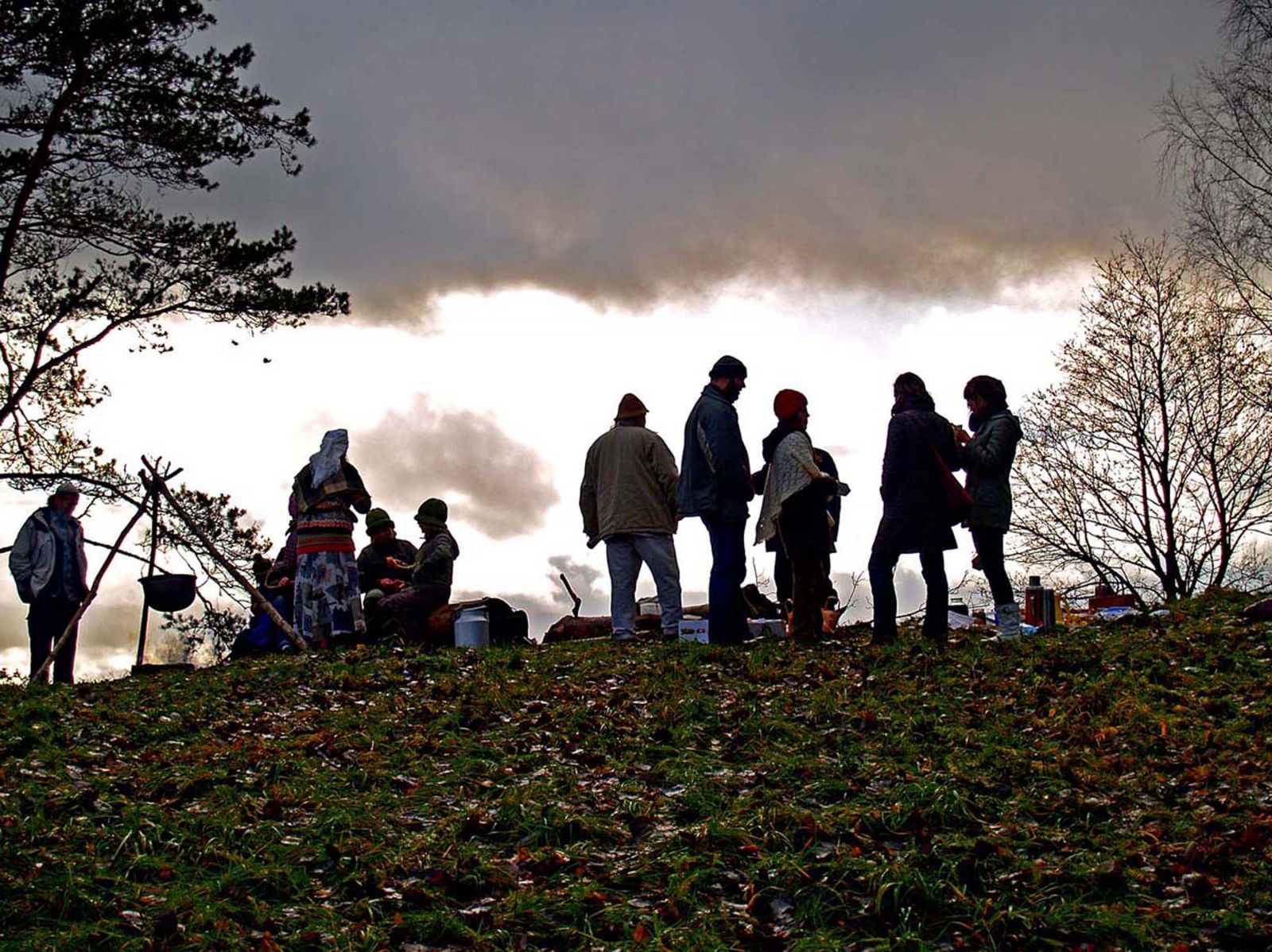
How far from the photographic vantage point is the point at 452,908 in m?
6.85

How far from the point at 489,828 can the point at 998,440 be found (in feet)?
23.5

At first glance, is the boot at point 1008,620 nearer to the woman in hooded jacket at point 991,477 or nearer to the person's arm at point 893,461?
the woman in hooded jacket at point 991,477

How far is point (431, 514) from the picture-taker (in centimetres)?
1652

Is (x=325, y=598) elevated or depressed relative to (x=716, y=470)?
depressed

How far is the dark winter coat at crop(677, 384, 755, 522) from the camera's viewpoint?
1359 cm

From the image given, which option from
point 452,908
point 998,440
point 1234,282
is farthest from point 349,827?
point 1234,282

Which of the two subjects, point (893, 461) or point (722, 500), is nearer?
point (893, 461)

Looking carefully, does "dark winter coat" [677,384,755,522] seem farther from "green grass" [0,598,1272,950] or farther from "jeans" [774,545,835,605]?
"jeans" [774,545,835,605]

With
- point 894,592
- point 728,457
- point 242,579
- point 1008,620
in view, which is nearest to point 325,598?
point 242,579

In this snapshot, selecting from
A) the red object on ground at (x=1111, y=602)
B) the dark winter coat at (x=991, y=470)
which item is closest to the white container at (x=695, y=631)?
the dark winter coat at (x=991, y=470)

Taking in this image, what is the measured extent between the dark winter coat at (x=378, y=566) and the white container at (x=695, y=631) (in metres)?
4.24

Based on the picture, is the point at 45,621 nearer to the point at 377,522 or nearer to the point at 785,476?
the point at 377,522

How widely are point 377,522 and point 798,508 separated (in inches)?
266

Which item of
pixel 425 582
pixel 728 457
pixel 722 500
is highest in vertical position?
pixel 728 457
